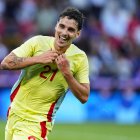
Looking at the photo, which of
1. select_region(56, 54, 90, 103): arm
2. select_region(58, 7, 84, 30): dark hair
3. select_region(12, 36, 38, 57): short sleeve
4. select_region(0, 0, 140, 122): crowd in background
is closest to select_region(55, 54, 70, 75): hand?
select_region(56, 54, 90, 103): arm

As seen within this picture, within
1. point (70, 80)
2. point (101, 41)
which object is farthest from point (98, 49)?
point (70, 80)

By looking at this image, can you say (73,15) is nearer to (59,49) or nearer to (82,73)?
(59,49)

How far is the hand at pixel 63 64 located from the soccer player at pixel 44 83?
0.13 meters

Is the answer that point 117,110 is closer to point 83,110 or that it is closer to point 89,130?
point 83,110

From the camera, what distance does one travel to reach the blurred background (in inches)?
767

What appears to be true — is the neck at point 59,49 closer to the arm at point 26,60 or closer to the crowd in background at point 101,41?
the arm at point 26,60

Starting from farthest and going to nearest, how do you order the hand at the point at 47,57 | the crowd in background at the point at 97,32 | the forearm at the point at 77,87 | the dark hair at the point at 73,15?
1. the crowd in background at the point at 97,32
2. the dark hair at the point at 73,15
3. the forearm at the point at 77,87
4. the hand at the point at 47,57

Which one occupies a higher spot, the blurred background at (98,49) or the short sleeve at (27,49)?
the blurred background at (98,49)

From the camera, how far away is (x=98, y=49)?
2020cm

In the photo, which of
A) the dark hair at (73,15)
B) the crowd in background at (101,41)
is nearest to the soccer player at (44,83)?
the dark hair at (73,15)

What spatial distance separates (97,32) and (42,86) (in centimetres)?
1286

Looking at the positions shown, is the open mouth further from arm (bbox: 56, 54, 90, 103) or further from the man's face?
arm (bbox: 56, 54, 90, 103)

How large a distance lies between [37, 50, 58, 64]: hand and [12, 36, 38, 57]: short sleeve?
253mm

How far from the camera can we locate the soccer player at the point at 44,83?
814 centimetres
